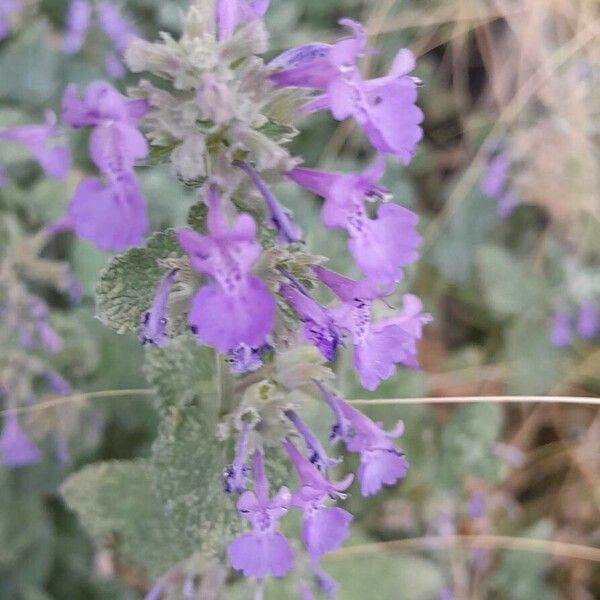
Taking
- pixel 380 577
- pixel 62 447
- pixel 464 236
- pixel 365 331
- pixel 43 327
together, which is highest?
pixel 365 331

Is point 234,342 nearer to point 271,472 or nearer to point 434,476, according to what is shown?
point 271,472

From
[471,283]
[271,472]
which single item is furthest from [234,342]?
[471,283]

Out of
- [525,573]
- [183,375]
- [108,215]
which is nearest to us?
[108,215]

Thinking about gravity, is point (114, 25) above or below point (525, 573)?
above

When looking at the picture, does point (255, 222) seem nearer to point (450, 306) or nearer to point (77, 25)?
point (77, 25)

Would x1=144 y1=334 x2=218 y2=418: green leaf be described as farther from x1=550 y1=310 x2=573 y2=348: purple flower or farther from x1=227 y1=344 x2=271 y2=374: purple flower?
x1=550 y1=310 x2=573 y2=348: purple flower

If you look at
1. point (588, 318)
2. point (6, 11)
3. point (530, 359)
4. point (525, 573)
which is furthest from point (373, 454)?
point (6, 11)
